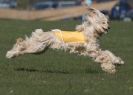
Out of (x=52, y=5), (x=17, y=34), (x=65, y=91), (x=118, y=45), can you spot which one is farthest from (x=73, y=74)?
(x=52, y=5)

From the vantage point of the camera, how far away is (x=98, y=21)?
44.5 feet

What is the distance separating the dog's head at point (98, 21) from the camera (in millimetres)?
13562

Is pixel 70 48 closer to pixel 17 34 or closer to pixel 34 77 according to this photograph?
pixel 34 77

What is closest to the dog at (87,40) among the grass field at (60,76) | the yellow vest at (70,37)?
the yellow vest at (70,37)

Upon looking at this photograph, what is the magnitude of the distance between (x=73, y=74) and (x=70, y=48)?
59 cm

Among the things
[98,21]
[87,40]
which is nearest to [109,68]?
[87,40]

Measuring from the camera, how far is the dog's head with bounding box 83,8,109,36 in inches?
534

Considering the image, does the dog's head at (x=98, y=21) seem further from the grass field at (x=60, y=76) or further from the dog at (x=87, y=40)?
the grass field at (x=60, y=76)

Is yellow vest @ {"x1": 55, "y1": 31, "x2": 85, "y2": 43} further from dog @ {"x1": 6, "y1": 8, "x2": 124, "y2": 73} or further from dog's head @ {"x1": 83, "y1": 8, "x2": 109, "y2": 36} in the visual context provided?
dog's head @ {"x1": 83, "y1": 8, "x2": 109, "y2": 36}

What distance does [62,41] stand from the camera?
44.4 feet

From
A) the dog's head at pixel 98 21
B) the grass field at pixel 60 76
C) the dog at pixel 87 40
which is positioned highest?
the dog's head at pixel 98 21

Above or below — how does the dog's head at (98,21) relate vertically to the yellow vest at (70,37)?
above

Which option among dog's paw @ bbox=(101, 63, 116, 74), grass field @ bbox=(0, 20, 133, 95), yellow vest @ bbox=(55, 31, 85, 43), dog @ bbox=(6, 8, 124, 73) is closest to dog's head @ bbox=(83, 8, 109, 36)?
dog @ bbox=(6, 8, 124, 73)

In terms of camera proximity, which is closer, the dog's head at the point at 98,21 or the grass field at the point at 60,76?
the grass field at the point at 60,76
